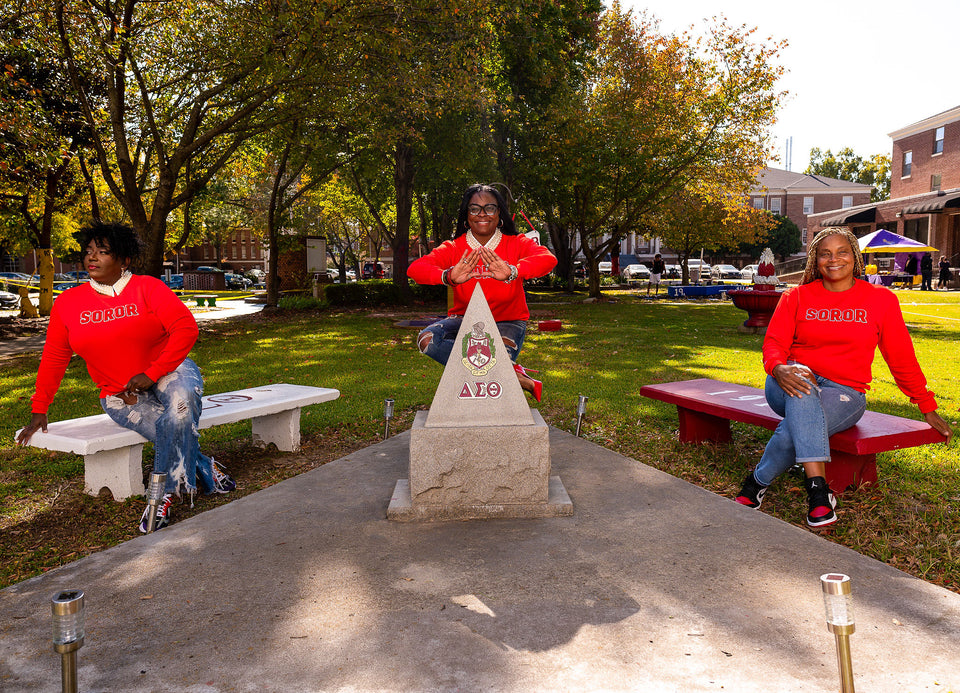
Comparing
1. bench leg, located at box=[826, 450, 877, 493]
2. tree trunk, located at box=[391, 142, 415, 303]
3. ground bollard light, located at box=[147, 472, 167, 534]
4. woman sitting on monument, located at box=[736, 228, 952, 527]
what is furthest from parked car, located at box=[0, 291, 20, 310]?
bench leg, located at box=[826, 450, 877, 493]

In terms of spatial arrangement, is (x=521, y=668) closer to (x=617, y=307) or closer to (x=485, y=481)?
(x=485, y=481)

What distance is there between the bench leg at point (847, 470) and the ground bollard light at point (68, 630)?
14.2 ft

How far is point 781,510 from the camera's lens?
4559mm

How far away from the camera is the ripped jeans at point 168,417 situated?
4.59m

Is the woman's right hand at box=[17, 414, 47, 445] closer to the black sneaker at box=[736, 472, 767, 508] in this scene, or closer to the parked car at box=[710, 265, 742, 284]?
the black sneaker at box=[736, 472, 767, 508]

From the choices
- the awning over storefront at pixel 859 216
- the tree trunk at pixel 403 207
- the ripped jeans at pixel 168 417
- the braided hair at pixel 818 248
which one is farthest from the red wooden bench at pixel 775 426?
the awning over storefront at pixel 859 216

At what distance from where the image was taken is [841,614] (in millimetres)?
2168

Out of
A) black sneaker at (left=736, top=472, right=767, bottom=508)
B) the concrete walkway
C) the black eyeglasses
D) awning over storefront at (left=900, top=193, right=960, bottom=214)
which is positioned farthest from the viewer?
awning over storefront at (left=900, top=193, right=960, bottom=214)

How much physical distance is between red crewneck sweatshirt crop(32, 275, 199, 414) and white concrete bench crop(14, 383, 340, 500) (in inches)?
10.9

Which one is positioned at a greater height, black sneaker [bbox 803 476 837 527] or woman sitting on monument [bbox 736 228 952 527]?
woman sitting on monument [bbox 736 228 952 527]

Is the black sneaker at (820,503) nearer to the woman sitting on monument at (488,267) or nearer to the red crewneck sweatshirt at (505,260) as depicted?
the woman sitting on monument at (488,267)

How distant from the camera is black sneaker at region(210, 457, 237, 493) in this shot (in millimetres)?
5109

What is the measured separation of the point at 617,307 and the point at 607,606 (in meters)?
22.2

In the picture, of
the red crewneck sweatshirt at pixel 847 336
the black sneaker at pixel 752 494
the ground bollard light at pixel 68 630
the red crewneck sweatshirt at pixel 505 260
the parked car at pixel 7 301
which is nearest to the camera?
the ground bollard light at pixel 68 630
